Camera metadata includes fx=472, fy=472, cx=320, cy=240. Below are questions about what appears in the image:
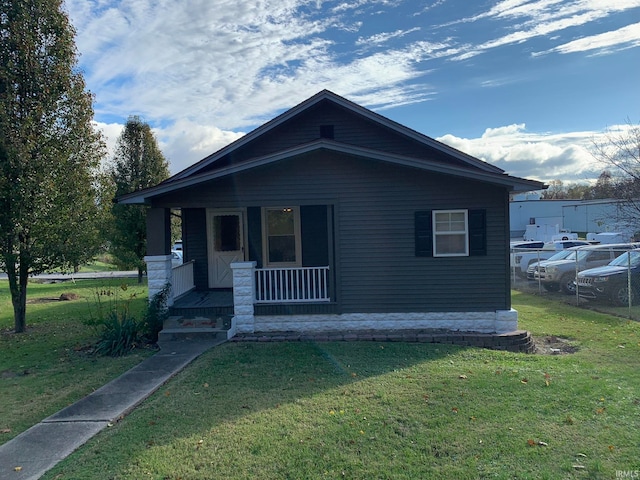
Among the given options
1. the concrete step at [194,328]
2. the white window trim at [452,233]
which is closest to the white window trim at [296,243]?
the concrete step at [194,328]

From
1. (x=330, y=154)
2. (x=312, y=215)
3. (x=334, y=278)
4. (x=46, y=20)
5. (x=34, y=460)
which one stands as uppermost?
(x=46, y=20)

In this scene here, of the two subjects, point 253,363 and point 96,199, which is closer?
point 253,363

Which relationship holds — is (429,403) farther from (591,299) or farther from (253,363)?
(591,299)

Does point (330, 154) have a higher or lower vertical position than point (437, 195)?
higher

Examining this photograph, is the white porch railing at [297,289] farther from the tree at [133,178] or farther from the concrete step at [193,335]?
the tree at [133,178]

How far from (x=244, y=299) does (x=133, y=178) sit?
14.2 m

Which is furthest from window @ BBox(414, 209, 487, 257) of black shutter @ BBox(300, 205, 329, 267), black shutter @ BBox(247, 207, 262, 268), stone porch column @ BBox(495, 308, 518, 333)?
black shutter @ BBox(247, 207, 262, 268)

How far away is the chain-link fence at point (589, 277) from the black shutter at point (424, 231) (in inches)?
235

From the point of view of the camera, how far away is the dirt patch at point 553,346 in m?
8.77

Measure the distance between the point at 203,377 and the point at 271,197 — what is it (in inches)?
158

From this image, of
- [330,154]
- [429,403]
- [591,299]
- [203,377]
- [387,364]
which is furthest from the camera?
[591,299]

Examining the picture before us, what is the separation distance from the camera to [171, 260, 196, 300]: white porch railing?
10.7 m

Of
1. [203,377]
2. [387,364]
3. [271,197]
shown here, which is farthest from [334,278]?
[203,377]

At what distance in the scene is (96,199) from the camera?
12258mm
